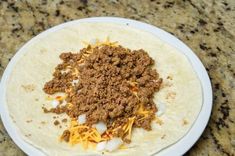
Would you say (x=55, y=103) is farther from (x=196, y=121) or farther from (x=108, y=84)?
(x=196, y=121)

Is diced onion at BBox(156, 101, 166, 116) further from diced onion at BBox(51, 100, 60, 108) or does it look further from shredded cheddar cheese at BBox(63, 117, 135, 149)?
diced onion at BBox(51, 100, 60, 108)

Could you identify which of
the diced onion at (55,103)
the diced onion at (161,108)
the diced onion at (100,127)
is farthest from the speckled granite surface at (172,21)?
the diced onion at (100,127)

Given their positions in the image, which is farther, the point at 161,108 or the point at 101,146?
the point at 161,108

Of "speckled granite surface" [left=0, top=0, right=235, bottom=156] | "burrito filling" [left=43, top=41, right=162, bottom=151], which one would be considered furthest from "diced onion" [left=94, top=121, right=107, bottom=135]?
"speckled granite surface" [left=0, top=0, right=235, bottom=156]

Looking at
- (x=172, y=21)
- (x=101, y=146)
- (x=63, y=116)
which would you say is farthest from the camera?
(x=172, y=21)

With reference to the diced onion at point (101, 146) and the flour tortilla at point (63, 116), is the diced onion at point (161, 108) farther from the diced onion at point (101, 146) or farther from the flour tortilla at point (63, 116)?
the diced onion at point (101, 146)

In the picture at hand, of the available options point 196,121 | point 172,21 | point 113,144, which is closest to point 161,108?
point 196,121

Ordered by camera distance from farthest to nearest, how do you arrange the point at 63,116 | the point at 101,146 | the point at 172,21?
the point at 172,21 → the point at 63,116 → the point at 101,146
